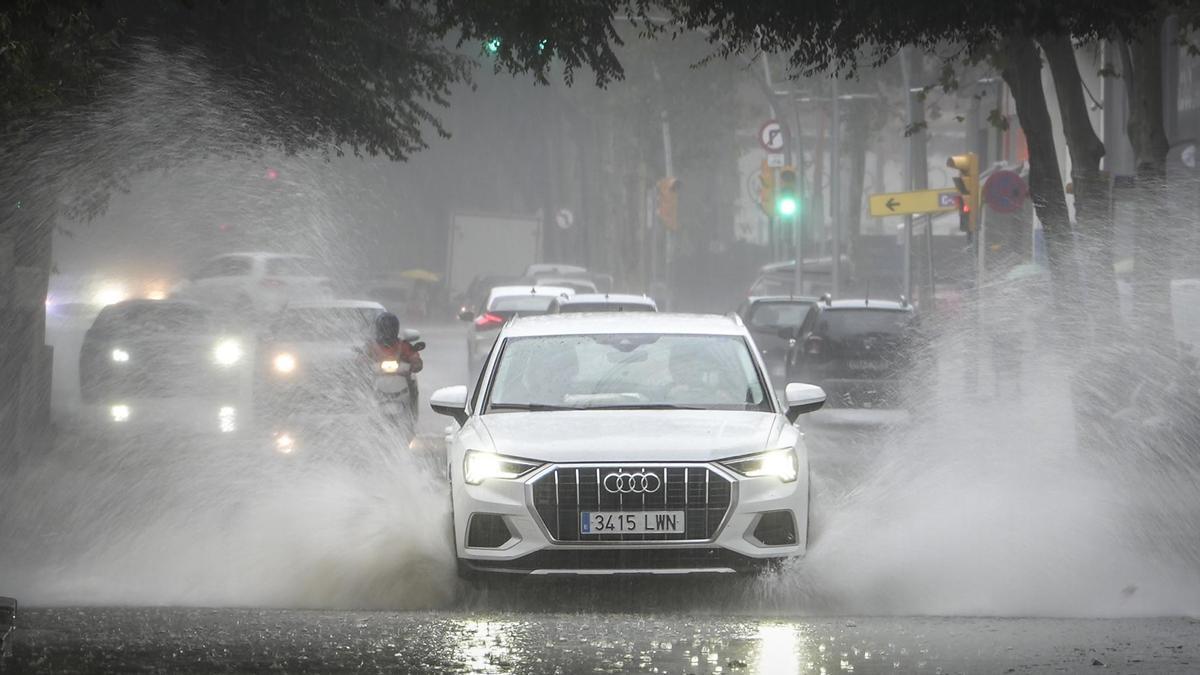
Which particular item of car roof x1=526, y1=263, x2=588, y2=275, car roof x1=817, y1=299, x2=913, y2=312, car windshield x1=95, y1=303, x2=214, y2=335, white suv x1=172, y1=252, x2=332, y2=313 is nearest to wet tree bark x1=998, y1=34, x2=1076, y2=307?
car roof x1=817, y1=299, x2=913, y2=312

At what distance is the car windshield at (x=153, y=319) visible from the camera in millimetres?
21469

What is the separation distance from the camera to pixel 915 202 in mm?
31172

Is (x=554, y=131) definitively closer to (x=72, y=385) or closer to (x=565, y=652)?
(x=72, y=385)

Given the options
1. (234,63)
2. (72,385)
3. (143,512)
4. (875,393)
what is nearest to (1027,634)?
(143,512)

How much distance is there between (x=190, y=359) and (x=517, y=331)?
41.1 ft

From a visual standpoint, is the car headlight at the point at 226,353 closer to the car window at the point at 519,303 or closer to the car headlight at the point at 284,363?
the car headlight at the point at 284,363

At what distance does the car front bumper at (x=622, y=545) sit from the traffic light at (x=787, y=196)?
102ft

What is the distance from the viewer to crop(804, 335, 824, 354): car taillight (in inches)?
885

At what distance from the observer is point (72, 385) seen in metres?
25.9

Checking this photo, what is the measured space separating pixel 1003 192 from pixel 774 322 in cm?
463

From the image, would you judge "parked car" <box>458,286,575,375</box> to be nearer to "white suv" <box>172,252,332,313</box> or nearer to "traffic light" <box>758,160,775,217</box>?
"white suv" <box>172,252,332,313</box>

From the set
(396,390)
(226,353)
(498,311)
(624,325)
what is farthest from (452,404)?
(498,311)

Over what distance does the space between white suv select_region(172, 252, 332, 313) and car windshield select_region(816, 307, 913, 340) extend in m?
14.6

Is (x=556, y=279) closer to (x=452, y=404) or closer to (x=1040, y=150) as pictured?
(x=1040, y=150)
